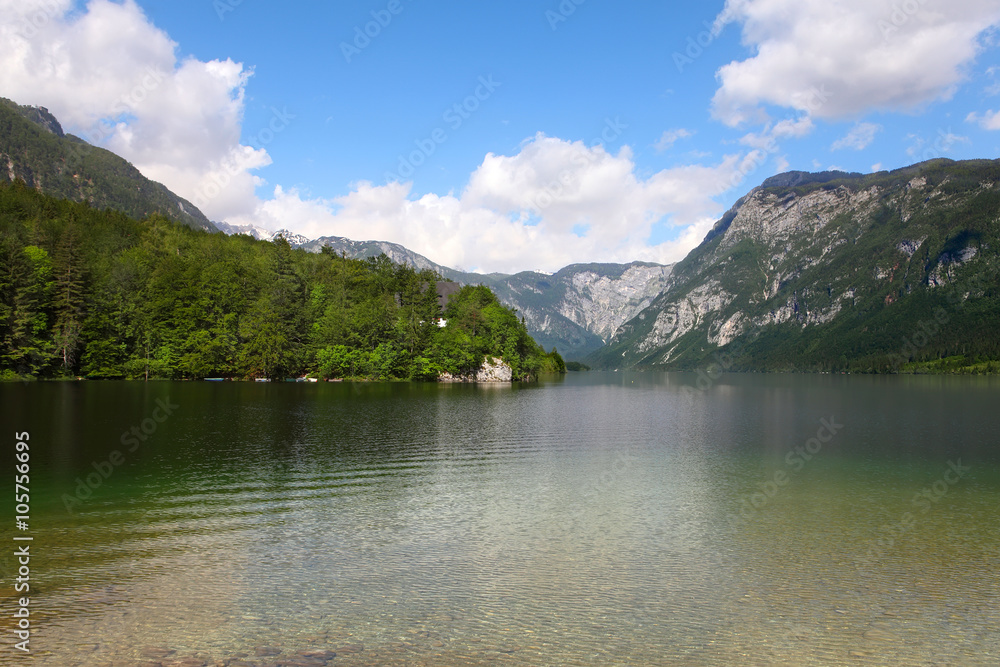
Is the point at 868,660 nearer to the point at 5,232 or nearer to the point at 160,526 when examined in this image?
the point at 160,526

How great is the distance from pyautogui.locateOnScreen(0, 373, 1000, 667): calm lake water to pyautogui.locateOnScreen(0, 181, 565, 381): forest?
250 ft

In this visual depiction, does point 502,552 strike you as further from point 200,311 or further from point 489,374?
point 489,374

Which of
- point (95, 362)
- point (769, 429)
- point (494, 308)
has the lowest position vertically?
point (769, 429)

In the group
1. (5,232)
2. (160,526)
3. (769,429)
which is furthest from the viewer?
(5,232)

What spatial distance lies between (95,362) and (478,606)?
380 ft

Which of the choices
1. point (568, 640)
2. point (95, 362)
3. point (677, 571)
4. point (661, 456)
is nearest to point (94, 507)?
point (568, 640)

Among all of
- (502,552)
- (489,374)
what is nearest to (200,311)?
(489,374)

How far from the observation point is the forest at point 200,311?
98.8m

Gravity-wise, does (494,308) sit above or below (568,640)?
above

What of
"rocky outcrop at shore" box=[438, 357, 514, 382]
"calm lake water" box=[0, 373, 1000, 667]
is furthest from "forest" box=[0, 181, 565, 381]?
"calm lake water" box=[0, 373, 1000, 667]

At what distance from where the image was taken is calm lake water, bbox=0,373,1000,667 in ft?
37.9

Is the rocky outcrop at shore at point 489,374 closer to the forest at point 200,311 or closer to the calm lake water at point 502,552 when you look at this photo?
the forest at point 200,311

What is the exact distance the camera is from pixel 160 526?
19.0 m

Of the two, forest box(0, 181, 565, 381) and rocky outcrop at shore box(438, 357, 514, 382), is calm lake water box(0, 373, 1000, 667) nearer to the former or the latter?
forest box(0, 181, 565, 381)
